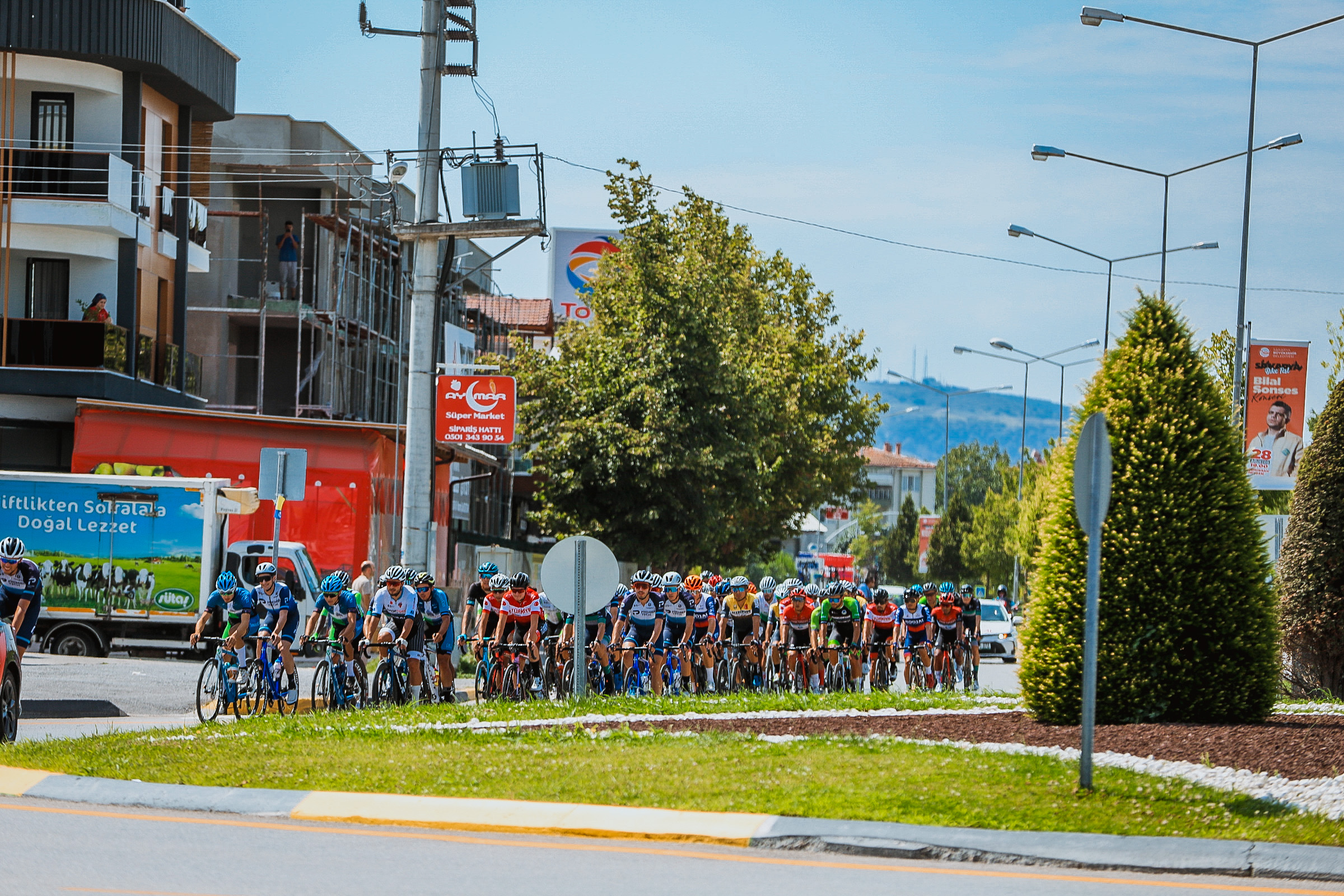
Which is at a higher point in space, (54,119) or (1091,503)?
(54,119)

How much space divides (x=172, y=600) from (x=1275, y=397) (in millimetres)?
17652

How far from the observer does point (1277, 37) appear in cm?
2505

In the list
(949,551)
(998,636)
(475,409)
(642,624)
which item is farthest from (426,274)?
(949,551)

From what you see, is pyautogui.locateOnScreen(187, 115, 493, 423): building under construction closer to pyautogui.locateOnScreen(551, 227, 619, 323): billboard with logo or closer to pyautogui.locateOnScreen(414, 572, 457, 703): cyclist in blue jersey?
pyautogui.locateOnScreen(551, 227, 619, 323): billboard with logo

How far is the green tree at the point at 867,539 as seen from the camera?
123 m

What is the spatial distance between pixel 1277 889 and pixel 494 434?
18475mm

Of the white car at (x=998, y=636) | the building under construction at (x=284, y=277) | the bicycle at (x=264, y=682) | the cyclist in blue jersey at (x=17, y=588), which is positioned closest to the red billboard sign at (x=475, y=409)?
the bicycle at (x=264, y=682)

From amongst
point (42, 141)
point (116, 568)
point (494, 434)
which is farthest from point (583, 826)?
point (42, 141)

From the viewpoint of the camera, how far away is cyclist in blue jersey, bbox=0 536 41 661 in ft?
49.2

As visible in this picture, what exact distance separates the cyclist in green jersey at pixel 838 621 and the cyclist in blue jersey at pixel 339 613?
8.01m

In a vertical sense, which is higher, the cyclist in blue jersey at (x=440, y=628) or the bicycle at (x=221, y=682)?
the cyclist in blue jersey at (x=440, y=628)

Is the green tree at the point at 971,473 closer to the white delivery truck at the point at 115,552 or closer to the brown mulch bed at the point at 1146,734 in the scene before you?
the white delivery truck at the point at 115,552

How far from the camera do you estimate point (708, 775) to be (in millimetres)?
11031

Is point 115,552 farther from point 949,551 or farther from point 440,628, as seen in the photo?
point 949,551
